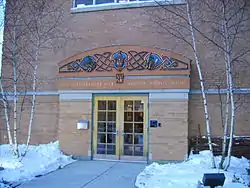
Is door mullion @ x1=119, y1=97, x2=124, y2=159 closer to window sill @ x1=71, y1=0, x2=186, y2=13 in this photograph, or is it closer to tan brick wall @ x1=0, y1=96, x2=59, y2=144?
tan brick wall @ x1=0, y1=96, x2=59, y2=144

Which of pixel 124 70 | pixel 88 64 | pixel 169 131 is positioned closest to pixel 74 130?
pixel 88 64

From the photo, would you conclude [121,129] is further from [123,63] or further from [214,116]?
[214,116]

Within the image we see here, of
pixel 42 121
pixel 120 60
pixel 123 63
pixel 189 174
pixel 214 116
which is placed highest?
A: pixel 120 60

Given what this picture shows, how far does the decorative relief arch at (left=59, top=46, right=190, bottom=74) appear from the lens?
32.2 ft

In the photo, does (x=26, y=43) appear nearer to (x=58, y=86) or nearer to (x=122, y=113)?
(x=58, y=86)

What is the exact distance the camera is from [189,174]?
23.5ft

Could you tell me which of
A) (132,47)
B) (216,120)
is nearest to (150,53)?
(132,47)

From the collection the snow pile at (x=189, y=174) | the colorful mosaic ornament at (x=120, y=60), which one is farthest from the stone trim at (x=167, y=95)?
the snow pile at (x=189, y=174)

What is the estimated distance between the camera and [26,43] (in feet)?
39.5

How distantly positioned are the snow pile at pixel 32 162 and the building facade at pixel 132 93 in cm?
58

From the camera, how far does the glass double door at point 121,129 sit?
394 inches

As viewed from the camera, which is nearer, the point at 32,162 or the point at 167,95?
the point at 32,162

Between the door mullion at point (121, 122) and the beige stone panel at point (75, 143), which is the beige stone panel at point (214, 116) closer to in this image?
the door mullion at point (121, 122)

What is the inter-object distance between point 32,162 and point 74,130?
228 cm
